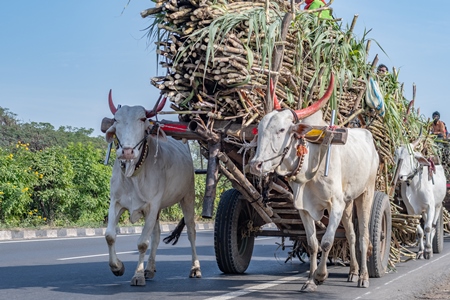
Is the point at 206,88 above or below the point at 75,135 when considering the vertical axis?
below

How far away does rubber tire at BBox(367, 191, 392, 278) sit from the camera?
28.5ft

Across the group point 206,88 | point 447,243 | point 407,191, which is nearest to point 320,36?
point 206,88

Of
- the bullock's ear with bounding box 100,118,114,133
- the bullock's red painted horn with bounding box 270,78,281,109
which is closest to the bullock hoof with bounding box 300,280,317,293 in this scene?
the bullock's red painted horn with bounding box 270,78,281,109

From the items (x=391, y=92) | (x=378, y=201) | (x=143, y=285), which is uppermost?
(x=391, y=92)

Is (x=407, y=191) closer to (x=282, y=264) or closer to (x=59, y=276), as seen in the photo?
(x=282, y=264)

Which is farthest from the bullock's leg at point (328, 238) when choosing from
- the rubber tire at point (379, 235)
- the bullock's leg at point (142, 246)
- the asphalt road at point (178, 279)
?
the bullock's leg at point (142, 246)

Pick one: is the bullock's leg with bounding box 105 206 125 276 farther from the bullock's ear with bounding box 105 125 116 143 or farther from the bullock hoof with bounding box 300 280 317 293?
the bullock hoof with bounding box 300 280 317 293

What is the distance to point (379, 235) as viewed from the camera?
8.73 meters

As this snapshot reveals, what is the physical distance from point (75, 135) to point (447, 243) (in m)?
20.9

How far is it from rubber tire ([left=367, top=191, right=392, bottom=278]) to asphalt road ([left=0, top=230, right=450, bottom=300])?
0.20 meters

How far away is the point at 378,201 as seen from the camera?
29.2 ft

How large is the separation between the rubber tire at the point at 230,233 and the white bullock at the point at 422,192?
3451mm

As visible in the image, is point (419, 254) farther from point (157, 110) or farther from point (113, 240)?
point (113, 240)

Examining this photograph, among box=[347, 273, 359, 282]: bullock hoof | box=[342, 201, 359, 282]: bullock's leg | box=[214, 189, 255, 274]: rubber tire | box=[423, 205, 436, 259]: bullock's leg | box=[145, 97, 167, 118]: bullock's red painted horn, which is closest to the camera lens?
box=[145, 97, 167, 118]: bullock's red painted horn
